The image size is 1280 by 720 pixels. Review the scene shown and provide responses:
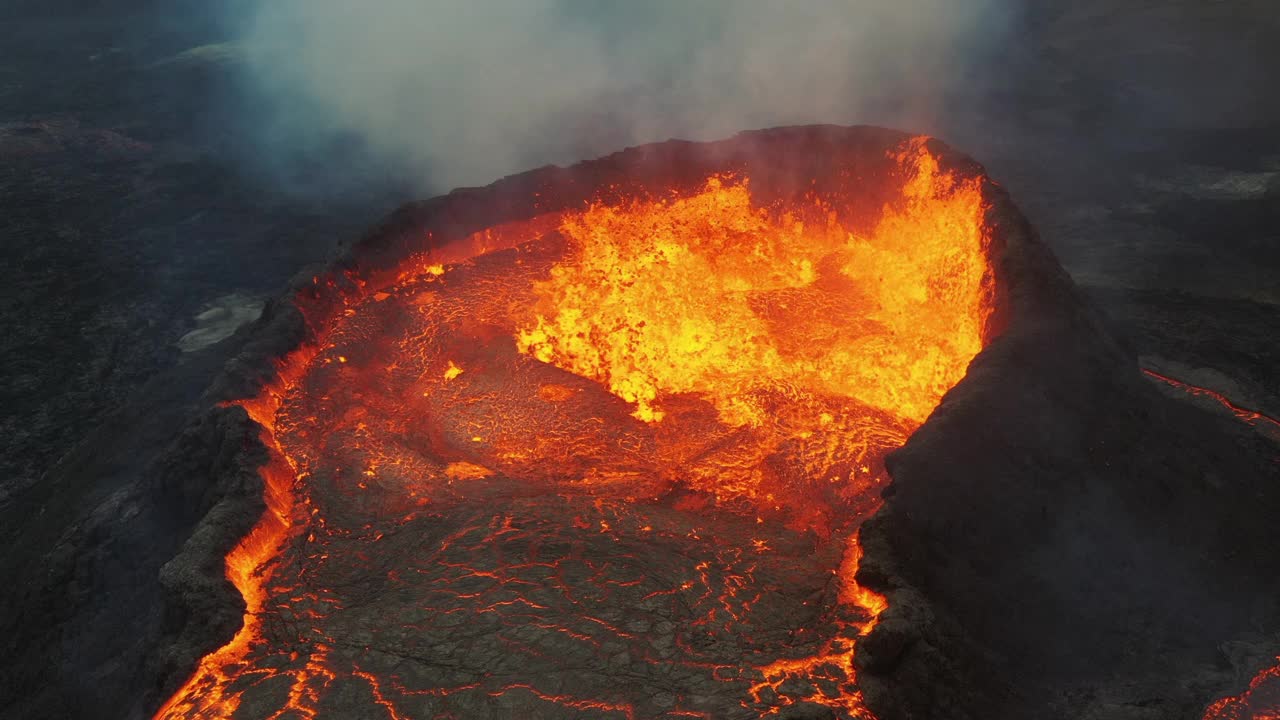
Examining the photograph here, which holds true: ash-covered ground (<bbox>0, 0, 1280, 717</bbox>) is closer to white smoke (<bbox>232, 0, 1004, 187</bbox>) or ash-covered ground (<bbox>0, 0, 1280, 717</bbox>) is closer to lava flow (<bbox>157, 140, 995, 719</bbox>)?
white smoke (<bbox>232, 0, 1004, 187</bbox>)

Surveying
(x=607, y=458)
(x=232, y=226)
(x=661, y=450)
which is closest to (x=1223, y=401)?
(x=661, y=450)

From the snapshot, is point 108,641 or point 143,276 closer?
point 108,641

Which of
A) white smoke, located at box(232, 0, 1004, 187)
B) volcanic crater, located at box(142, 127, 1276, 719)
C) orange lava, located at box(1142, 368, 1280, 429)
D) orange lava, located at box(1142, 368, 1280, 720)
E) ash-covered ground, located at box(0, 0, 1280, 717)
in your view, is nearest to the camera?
volcanic crater, located at box(142, 127, 1276, 719)

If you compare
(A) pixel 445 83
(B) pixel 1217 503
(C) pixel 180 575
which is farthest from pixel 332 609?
(A) pixel 445 83

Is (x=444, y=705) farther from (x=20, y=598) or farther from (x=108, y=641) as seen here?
(x=20, y=598)

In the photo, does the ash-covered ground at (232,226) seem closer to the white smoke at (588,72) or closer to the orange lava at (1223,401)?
the orange lava at (1223,401)

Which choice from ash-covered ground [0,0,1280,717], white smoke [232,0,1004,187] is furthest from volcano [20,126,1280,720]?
white smoke [232,0,1004,187]

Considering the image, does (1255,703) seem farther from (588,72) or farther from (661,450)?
(588,72)
